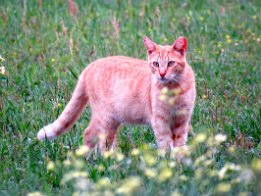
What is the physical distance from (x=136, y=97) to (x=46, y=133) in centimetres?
97

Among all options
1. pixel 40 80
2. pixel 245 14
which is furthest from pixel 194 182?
pixel 245 14

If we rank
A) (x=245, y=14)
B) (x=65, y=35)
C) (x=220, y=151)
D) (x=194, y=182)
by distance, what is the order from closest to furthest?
(x=194, y=182)
(x=220, y=151)
(x=65, y=35)
(x=245, y=14)

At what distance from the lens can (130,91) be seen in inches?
297

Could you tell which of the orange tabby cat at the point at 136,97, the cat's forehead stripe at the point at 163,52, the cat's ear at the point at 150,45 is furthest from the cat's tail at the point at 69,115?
the cat's forehead stripe at the point at 163,52

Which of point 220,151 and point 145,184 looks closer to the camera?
point 145,184

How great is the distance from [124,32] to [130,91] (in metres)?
3.90

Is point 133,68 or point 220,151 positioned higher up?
point 133,68

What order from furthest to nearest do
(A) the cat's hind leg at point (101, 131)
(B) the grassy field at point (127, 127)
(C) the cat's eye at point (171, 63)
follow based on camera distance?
(A) the cat's hind leg at point (101, 131)
(C) the cat's eye at point (171, 63)
(B) the grassy field at point (127, 127)

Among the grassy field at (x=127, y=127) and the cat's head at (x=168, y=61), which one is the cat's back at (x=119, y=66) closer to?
the cat's head at (x=168, y=61)

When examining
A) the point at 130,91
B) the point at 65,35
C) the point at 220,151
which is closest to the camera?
the point at 220,151

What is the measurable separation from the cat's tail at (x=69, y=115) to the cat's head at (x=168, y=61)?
0.90 metres

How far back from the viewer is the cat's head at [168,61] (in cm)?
712

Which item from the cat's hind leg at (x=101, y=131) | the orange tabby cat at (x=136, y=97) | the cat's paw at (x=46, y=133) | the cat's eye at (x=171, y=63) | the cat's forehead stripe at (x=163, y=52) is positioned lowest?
the cat's hind leg at (x=101, y=131)

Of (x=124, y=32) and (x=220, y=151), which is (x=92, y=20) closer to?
(x=124, y=32)
